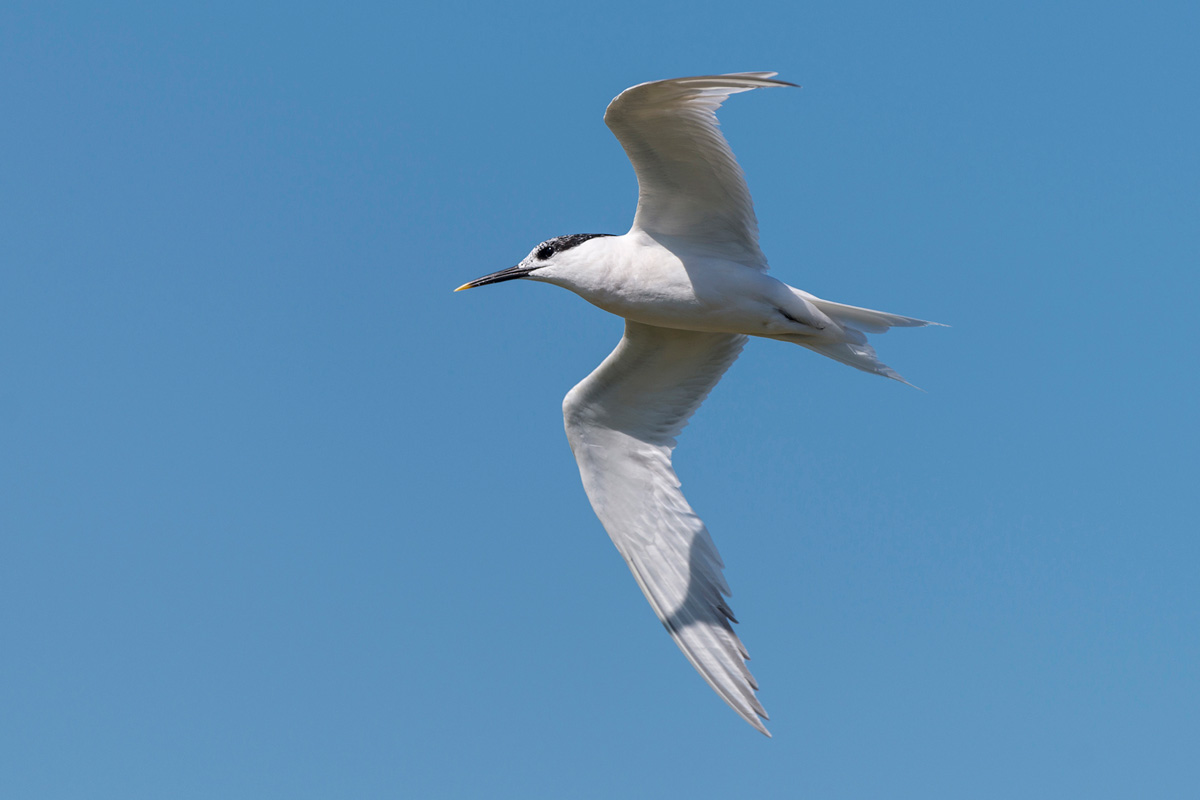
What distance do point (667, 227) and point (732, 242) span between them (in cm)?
51

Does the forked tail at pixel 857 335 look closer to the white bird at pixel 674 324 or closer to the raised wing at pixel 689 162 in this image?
the white bird at pixel 674 324

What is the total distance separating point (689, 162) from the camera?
8227mm

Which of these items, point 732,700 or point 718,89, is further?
point 732,700

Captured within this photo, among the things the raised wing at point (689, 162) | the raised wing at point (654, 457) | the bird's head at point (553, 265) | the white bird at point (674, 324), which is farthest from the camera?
the raised wing at point (654, 457)

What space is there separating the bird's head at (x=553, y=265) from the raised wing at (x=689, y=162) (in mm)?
504

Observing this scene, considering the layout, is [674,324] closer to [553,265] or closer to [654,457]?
[553,265]

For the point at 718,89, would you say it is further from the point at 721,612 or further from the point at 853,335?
the point at 721,612

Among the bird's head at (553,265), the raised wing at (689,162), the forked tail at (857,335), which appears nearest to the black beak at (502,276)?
the bird's head at (553,265)

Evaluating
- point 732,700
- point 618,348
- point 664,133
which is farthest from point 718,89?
point 732,700

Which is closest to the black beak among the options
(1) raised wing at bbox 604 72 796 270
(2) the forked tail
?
(1) raised wing at bbox 604 72 796 270

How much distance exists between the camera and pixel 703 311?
8.63m

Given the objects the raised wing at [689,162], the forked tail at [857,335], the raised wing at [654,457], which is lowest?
the raised wing at [654,457]

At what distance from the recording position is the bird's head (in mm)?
8688

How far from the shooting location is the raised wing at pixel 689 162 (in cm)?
747
